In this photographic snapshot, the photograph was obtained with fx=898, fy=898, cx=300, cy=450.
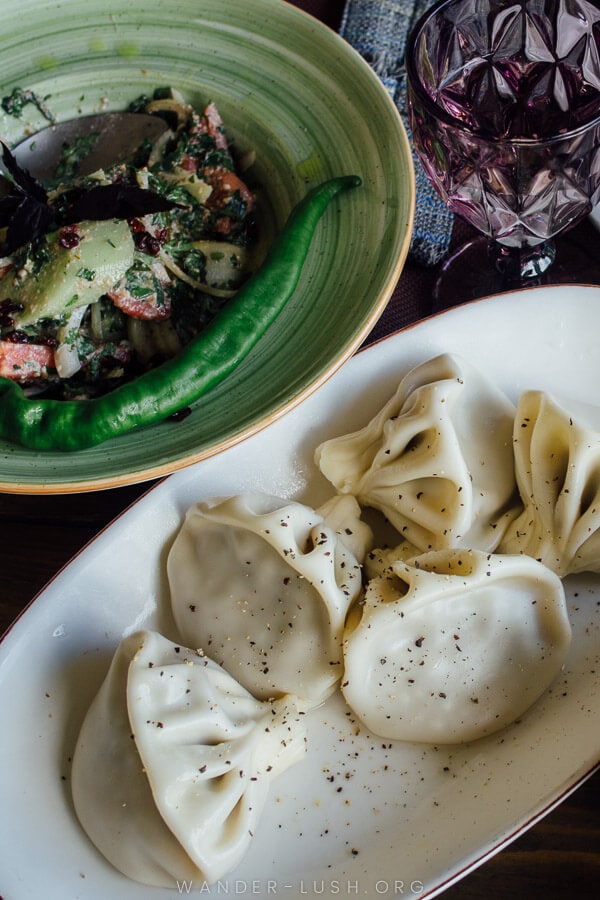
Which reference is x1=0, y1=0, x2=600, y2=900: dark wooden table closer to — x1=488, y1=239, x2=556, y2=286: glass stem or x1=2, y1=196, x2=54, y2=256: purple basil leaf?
x1=488, y1=239, x2=556, y2=286: glass stem

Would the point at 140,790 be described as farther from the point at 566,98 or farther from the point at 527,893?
the point at 566,98

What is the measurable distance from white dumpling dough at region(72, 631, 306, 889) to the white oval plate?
0.13 feet

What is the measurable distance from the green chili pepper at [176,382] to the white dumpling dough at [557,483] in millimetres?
523

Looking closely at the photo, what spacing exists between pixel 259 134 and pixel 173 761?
133 cm

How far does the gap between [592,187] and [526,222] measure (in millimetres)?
140

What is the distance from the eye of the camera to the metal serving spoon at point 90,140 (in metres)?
2.04

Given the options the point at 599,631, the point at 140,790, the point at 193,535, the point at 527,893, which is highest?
the point at 193,535

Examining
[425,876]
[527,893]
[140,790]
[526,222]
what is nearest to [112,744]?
[140,790]

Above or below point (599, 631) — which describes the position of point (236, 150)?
above

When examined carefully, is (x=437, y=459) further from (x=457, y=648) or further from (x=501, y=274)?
(x=501, y=274)

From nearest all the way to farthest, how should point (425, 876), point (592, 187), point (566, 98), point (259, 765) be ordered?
point (425, 876) → point (259, 765) → point (592, 187) → point (566, 98)

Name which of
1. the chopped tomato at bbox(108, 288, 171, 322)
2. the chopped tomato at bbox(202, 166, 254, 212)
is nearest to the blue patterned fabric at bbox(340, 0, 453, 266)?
the chopped tomato at bbox(202, 166, 254, 212)

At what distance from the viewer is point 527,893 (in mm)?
1503

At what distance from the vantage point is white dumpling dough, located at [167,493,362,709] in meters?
1.54
